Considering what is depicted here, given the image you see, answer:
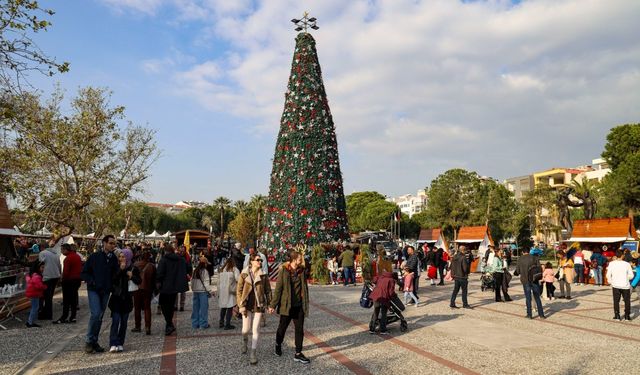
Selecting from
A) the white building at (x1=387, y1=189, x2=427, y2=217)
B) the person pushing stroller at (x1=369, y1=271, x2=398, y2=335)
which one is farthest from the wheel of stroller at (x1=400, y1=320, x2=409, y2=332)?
the white building at (x1=387, y1=189, x2=427, y2=217)

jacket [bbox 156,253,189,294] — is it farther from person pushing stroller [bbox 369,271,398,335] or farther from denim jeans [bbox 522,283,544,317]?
denim jeans [bbox 522,283,544,317]

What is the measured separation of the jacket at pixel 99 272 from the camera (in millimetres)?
7273

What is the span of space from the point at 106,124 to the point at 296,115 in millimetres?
8500

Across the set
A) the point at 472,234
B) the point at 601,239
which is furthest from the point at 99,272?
the point at 472,234

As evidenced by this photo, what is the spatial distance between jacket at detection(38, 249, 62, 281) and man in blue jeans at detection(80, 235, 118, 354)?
417cm

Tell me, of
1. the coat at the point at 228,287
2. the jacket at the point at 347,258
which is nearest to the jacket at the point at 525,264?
the coat at the point at 228,287

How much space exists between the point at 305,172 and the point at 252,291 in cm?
1425

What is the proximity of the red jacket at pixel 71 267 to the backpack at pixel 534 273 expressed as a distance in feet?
34.0

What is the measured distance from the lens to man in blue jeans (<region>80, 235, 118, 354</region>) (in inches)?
284

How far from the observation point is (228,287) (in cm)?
898

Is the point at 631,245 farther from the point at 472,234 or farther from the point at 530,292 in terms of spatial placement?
the point at 530,292

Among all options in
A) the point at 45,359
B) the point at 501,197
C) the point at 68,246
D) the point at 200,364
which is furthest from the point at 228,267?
the point at 501,197

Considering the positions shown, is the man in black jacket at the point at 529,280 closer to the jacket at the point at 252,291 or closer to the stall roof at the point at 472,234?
the jacket at the point at 252,291

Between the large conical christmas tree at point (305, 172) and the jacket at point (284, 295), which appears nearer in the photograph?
the jacket at point (284, 295)
